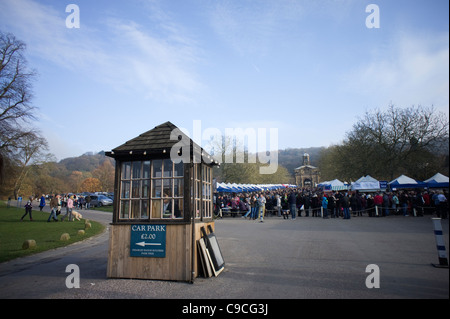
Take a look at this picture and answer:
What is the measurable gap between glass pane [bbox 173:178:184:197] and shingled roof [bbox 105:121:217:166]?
0.71 m

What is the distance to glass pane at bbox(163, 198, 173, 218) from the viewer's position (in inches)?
276

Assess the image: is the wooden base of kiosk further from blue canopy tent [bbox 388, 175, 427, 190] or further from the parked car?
the parked car

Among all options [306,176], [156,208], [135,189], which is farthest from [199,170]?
[306,176]

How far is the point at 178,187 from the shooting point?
7.04 m

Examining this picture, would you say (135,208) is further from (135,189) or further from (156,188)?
(156,188)

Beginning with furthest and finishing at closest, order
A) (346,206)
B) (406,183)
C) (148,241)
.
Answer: (406,183), (346,206), (148,241)

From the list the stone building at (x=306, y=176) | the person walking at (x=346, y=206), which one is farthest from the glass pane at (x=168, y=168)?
the stone building at (x=306, y=176)

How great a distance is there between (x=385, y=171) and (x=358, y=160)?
136 inches

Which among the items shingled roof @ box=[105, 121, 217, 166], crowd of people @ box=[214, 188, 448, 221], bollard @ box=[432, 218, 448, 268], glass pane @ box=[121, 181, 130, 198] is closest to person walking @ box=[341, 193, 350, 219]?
crowd of people @ box=[214, 188, 448, 221]

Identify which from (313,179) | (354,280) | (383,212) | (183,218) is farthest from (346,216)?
(313,179)

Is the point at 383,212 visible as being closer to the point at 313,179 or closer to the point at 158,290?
the point at 158,290

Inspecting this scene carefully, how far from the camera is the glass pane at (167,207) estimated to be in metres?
7.01

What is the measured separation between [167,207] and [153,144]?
167cm

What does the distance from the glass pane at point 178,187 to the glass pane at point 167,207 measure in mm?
244
